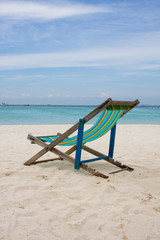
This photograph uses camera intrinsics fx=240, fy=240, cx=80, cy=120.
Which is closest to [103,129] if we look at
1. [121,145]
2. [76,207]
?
[76,207]

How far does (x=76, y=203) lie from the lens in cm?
251

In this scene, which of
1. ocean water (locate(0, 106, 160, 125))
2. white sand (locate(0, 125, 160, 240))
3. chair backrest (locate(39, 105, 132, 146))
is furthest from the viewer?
ocean water (locate(0, 106, 160, 125))

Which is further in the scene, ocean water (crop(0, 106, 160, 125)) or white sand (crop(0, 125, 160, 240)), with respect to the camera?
ocean water (crop(0, 106, 160, 125))

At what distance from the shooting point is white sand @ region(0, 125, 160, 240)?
6.54 ft

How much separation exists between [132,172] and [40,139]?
1562mm

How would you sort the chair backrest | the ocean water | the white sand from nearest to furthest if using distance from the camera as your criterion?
the white sand, the chair backrest, the ocean water

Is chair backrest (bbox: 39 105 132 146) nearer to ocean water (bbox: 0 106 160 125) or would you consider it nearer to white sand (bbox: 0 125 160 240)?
white sand (bbox: 0 125 160 240)

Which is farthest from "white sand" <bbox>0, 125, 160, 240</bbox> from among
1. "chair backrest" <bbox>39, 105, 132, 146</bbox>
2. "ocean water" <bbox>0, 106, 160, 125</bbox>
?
"ocean water" <bbox>0, 106, 160, 125</bbox>

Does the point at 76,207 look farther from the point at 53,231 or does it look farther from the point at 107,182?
the point at 107,182

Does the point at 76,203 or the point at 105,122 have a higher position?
the point at 105,122

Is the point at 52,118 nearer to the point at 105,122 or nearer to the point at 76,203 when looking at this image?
the point at 105,122

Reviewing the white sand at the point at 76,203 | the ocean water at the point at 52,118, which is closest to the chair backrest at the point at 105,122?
the white sand at the point at 76,203

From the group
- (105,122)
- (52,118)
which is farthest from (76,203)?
(52,118)

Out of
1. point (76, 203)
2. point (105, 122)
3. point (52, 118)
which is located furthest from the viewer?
point (52, 118)
